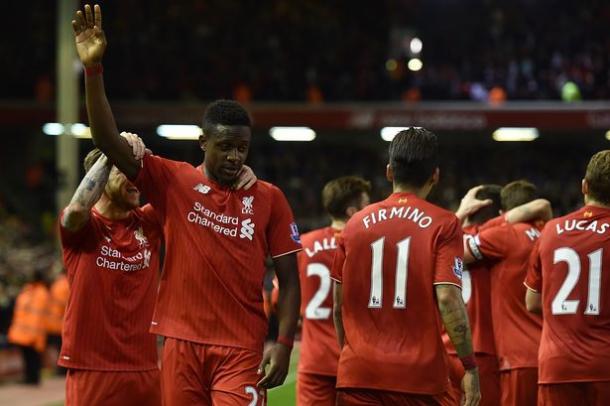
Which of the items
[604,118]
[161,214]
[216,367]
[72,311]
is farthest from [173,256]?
[604,118]

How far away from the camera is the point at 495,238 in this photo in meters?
7.87

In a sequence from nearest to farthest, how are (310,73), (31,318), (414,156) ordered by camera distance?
1. (414,156)
2. (31,318)
3. (310,73)

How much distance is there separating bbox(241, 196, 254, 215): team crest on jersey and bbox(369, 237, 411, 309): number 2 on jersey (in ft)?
2.36

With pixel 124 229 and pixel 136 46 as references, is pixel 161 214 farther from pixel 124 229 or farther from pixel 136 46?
pixel 136 46

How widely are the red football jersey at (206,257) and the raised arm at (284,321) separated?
118mm

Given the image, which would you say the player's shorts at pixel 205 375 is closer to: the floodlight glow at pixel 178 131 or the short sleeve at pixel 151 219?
the short sleeve at pixel 151 219

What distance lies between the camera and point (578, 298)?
654 centimetres

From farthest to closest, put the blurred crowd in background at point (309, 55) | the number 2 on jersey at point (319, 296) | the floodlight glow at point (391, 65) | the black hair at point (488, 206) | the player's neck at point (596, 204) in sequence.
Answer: the floodlight glow at point (391, 65), the blurred crowd in background at point (309, 55), the number 2 on jersey at point (319, 296), the black hair at point (488, 206), the player's neck at point (596, 204)

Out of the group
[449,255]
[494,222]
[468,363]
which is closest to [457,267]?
[449,255]

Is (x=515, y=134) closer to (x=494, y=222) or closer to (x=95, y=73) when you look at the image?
(x=494, y=222)

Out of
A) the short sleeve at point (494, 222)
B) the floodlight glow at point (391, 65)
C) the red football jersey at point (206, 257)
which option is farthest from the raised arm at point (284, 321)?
the floodlight glow at point (391, 65)

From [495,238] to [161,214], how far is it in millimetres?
2694

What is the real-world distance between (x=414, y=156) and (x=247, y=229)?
Result: 0.95 m

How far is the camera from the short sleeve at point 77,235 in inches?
262
